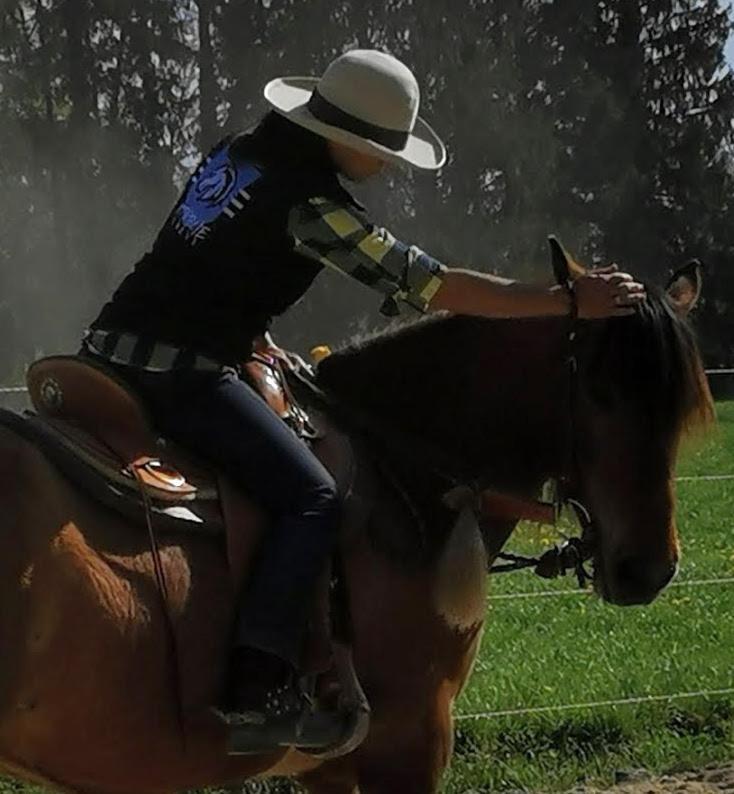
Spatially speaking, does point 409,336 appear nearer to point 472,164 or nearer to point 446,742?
point 446,742

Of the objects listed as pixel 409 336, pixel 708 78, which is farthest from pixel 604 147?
pixel 409 336

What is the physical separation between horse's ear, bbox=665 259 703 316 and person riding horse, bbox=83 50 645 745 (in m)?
0.30

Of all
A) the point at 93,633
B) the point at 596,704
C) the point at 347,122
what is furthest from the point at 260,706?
the point at 596,704

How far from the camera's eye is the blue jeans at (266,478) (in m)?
3.21

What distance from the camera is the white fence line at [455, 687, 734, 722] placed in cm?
574

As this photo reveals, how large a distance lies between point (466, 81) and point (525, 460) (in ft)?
84.9

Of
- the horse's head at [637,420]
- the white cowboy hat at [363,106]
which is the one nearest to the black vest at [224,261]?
the white cowboy hat at [363,106]

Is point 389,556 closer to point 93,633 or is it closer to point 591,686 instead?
point 93,633

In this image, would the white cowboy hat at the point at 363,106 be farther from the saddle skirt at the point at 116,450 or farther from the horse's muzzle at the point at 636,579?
the horse's muzzle at the point at 636,579

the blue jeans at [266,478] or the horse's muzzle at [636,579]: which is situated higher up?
the blue jeans at [266,478]

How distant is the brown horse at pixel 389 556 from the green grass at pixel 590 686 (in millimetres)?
299

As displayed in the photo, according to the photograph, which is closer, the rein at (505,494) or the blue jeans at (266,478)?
the blue jeans at (266,478)

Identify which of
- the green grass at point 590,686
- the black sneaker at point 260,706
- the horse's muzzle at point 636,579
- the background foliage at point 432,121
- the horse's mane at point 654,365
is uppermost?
the horse's mane at point 654,365

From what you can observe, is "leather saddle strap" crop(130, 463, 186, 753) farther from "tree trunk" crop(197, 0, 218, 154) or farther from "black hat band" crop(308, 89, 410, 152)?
"tree trunk" crop(197, 0, 218, 154)
